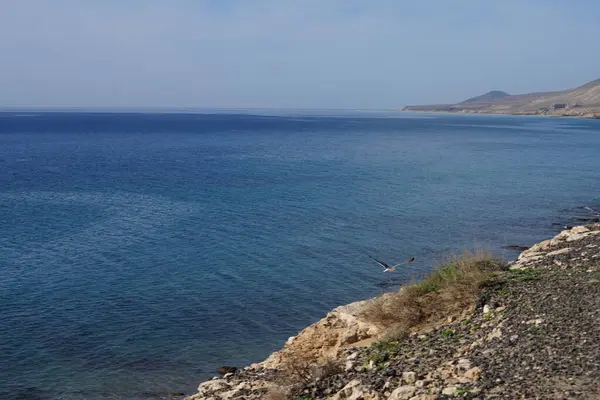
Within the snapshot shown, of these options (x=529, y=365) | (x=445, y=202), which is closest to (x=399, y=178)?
(x=445, y=202)

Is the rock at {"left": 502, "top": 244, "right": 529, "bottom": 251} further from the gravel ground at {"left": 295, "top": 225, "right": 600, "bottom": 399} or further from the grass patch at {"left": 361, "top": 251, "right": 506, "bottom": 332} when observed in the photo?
the grass patch at {"left": 361, "top": 251, "right": 506, "bottom": 332}

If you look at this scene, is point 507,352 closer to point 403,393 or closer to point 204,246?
point 403,393

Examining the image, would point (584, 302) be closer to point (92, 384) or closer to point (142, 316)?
point (92, 384)

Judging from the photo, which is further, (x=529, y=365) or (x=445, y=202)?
(x=445, y=202)

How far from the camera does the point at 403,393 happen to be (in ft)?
32.8

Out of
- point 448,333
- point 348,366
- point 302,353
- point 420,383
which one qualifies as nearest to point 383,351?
point 348,366

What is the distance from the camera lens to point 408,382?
10.6m

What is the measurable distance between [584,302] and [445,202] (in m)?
30.1

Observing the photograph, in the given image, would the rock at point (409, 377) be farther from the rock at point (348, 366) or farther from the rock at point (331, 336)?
the rock at point (331, 336)

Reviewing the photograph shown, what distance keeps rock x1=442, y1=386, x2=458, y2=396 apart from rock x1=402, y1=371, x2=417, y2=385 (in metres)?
0.84

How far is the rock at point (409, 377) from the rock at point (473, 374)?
34.5 inches

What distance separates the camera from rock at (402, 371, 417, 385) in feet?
34.7

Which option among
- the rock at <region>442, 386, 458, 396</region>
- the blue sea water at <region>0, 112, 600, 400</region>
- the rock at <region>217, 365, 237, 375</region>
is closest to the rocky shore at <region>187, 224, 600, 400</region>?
the rock at <region>442, 386, 458, 396</region>

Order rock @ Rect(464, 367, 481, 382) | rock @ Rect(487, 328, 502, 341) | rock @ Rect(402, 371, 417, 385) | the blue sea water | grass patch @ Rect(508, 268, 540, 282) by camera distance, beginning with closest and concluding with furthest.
Answer: rock @ Rect(464, 367, 481, 382)
rock @ Rect(402, 371, 417, 385)
rock @ Rect(487, 328, 502, 341)
grass patch @ Rect(508, 268, 540, 282)
the blue sea water
